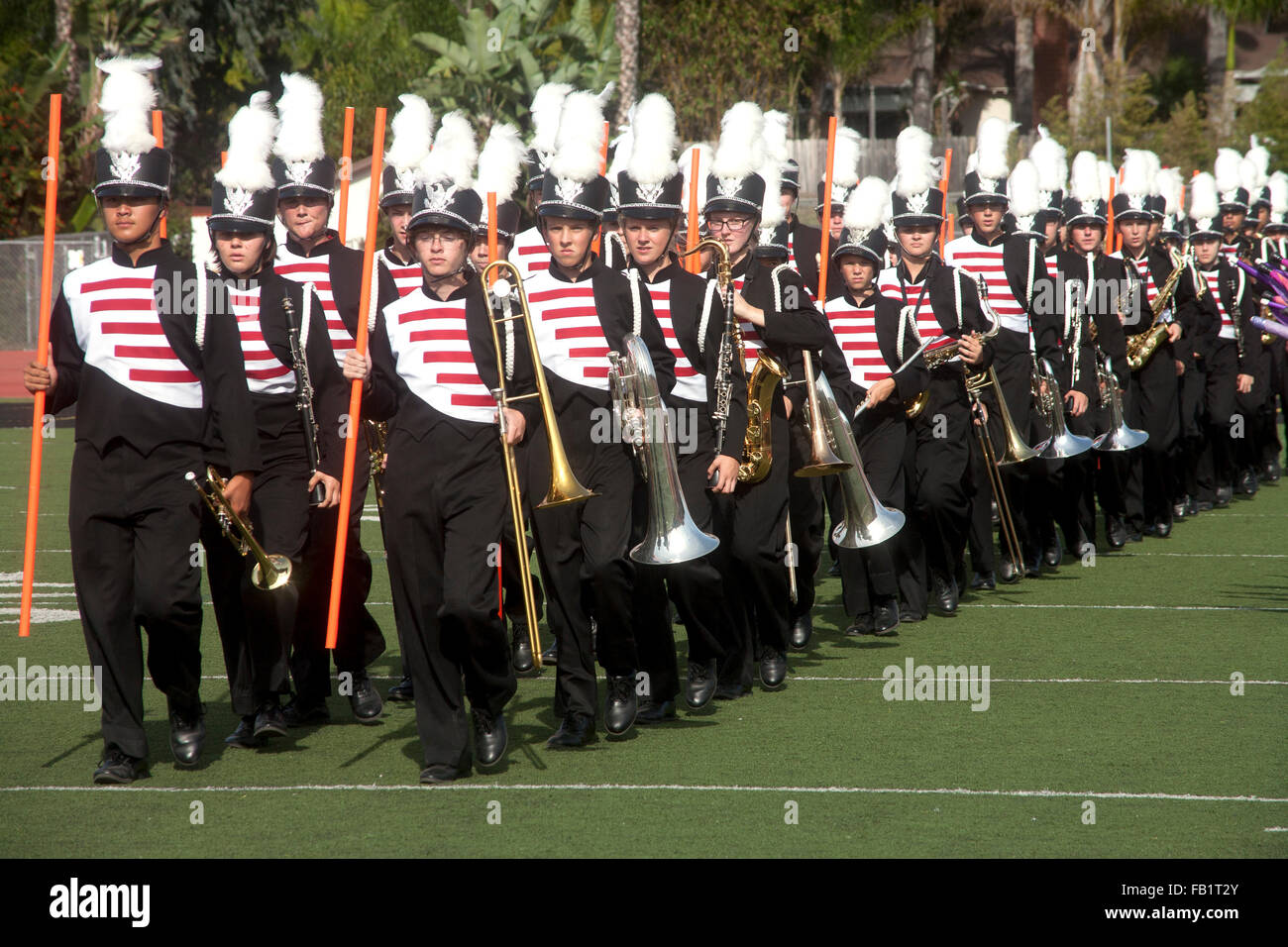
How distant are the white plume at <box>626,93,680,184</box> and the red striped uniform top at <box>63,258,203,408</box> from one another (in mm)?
1971

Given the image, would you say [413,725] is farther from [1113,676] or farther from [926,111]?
[926,111]

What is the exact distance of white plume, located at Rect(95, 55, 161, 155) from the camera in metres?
6.90

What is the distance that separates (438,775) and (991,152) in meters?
7.05

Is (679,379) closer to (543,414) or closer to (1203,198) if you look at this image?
(543,414)

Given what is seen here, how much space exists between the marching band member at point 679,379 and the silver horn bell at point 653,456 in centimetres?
16

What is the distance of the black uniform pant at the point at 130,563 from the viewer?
21.6 ft

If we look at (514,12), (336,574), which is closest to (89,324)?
(336,574)

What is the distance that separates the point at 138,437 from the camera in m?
6.63

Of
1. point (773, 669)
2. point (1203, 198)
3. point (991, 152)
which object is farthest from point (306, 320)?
point (1203, 198)

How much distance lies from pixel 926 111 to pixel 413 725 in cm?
3512

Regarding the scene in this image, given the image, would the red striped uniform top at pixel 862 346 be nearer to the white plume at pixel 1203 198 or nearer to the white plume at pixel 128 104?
the white plume at pixel 128 104

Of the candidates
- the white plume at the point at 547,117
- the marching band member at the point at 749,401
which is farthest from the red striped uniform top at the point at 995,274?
the marching band member at the point at 749,401

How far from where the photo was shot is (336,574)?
6984 mm

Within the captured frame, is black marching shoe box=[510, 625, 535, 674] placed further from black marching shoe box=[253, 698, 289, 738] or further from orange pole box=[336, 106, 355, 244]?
orange pole box=[336, 106, 355, 244]
